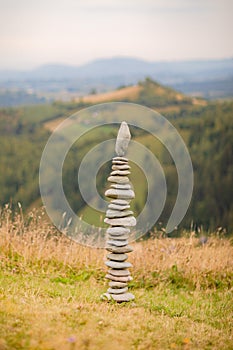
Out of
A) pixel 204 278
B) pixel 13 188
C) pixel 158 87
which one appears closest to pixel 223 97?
pixel 158 87

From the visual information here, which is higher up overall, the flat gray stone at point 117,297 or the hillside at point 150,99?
the hillside at point 150,99

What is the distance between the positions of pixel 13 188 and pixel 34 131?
136ft

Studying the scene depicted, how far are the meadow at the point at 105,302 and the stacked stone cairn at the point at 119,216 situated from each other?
289 millimetres

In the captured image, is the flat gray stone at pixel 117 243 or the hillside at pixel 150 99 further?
the hillside at pixel 150 99

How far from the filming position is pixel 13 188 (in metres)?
90.2

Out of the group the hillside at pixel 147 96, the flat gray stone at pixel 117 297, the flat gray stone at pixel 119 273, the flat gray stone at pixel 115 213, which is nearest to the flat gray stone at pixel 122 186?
the flat gray stone at pixel 115 213

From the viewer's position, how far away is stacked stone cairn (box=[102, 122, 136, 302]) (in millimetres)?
6973

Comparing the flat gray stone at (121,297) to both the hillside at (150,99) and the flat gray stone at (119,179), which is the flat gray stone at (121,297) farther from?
the hillside at (150,99)

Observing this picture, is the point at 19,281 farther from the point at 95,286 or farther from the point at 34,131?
the point at 34,131

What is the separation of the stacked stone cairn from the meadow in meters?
0.29

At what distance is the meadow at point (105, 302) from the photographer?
518 centimetres

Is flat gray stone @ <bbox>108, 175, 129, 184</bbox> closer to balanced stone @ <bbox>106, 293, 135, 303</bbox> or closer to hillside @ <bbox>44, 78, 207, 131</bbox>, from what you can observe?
balanced stone @ <bbox>106, 293, 135, 303</bbox>

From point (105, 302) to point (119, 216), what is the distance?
3.83 feet

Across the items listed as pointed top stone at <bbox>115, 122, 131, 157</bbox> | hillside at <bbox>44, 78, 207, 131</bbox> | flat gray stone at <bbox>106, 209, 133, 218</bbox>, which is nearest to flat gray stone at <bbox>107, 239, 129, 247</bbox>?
flat gray stone at <bbox>106, 209, 133, 218</bbox>
